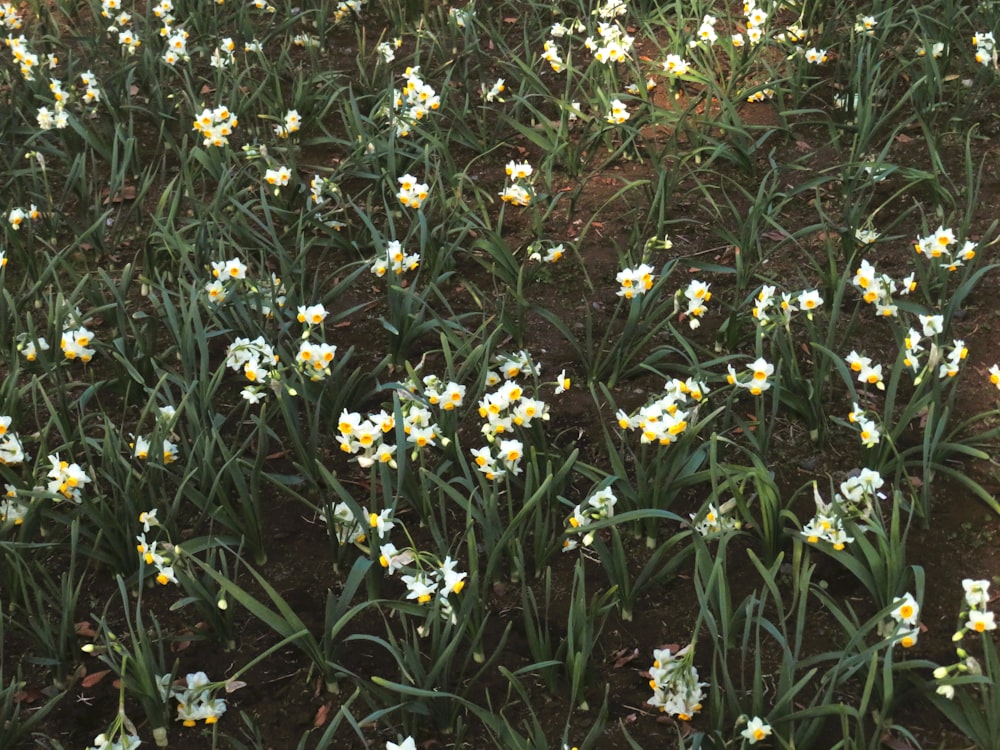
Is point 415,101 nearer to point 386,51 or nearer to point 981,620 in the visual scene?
point 386,51

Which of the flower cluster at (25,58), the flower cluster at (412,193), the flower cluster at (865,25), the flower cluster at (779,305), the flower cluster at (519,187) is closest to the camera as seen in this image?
the flower cluster at (779,305)

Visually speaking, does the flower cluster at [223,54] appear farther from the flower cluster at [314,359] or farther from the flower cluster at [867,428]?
the flower cluster at [867,428]

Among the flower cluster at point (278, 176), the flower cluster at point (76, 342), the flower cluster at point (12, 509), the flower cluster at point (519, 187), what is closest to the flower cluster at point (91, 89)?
the flower cluster at point (278, 176)

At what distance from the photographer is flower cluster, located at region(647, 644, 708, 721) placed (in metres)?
1.96

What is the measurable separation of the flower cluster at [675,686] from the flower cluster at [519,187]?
1.68m

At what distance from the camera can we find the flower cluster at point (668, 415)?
2.29 meters

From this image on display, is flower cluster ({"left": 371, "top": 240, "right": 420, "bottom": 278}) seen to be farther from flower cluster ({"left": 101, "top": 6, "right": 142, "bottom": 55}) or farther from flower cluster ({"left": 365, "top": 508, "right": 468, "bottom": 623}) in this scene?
flower cluster ({"left": 101, "top": 6, "right": 142, "bottom": 55})

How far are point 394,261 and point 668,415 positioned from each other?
0.99 m

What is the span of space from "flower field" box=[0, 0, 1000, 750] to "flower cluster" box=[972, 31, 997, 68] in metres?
0.02

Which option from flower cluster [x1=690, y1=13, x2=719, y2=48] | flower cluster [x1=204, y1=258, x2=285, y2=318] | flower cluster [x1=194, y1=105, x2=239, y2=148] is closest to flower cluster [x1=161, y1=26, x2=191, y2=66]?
flower cluster [x1=194, y1=105, x2=239, y2=148]

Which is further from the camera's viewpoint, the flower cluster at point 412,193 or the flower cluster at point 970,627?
the flower cluster at point 412,193

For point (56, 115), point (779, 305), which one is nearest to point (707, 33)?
point (779, 305)

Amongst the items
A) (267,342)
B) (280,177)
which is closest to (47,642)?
(267,342)

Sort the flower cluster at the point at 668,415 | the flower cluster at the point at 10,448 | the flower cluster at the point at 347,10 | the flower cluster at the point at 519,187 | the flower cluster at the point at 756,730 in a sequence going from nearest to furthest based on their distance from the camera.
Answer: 1. the flower cluster at the point at 756,730
2. the flower cluster at the point at 668,415
3. the flower cluster at the point at 10,448
4. the flower cluster at the point at 519,187
5. the flower cluster at the point at 347,10
